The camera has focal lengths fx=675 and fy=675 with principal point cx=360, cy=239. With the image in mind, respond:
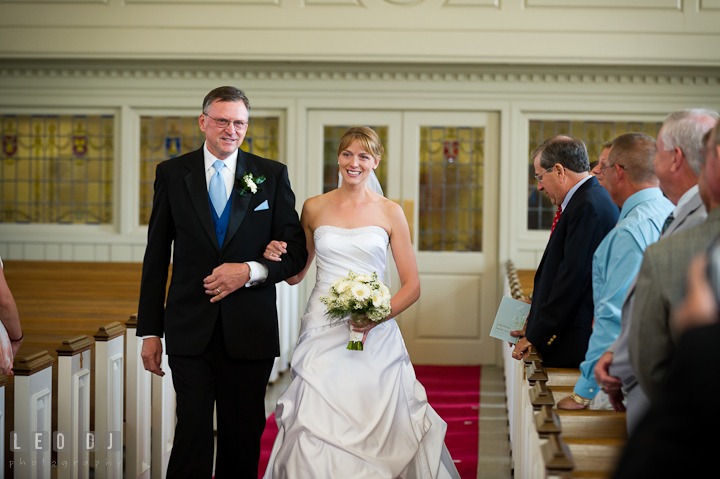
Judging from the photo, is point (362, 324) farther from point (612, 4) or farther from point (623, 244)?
point (612, 4)

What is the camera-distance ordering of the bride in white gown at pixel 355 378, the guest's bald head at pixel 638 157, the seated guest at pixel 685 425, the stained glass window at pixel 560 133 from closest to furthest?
the seated guest at pixel 685 425
the guest's bald head at pixel 638 157
the bride in white gown at pixel 355 378
the stained glass window at pixel 560 133

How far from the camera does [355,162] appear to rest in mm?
3531

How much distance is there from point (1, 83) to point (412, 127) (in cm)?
480

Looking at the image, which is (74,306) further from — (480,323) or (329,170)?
(480,323)

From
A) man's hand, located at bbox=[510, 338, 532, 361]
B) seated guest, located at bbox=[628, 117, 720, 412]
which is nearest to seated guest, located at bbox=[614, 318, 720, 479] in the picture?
seated guest, located at bbox=[628, 117, 720, 412]

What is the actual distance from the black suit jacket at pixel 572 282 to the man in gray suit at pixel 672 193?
0.96m

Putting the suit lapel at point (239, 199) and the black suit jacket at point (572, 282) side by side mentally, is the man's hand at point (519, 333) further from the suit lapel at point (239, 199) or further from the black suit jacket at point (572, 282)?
the suit lapel at point (239, 199)

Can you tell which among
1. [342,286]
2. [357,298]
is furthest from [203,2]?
[357,298]

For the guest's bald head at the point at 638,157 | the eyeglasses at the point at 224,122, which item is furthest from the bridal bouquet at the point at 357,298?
the guest's bald head at the point at 638,157

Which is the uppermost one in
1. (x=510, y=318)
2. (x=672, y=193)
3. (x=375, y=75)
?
(x=375, y=75)

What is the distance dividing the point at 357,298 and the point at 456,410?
3.20 m

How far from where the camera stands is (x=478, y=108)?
25.1 feet

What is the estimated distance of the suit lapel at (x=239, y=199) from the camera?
288 centimetres

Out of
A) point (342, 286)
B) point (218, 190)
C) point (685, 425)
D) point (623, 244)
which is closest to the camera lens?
point (685, 425)
